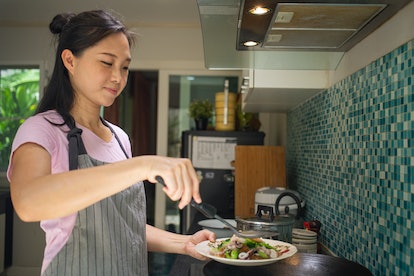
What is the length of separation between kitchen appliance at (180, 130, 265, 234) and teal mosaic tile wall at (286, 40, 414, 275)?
3.72 feet

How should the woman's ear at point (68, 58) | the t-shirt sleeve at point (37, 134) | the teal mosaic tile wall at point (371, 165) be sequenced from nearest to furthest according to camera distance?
the t-shirt sleeve at point (37, 134) < the teal mosaic tile wall at point (371, 165) < the woman's ear at point (68, 58)

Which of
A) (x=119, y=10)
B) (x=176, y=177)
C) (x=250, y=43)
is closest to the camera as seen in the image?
(x=176, y=177)

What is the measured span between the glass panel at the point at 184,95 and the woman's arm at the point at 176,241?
2.84 meters

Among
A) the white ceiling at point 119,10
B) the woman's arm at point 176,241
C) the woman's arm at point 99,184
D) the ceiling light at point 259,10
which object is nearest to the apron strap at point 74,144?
the woman's arm at point 99,184

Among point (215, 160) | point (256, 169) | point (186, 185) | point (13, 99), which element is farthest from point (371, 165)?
point (13, 99)

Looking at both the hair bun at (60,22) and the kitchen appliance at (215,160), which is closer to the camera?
the hair bun at (60,22)

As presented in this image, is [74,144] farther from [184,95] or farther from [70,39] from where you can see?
[184,95]

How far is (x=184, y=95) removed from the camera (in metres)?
4.13

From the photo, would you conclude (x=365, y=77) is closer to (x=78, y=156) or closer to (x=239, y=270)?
(x=239, y=270)

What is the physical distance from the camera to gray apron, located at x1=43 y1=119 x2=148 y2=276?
104 centimetres

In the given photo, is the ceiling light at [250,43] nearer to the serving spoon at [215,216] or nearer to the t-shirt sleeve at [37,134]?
the serving spoon at [215,216]

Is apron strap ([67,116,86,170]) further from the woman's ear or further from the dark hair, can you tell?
the woman's ear

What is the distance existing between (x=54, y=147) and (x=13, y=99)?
353 cm

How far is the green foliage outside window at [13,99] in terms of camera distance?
4.12m
